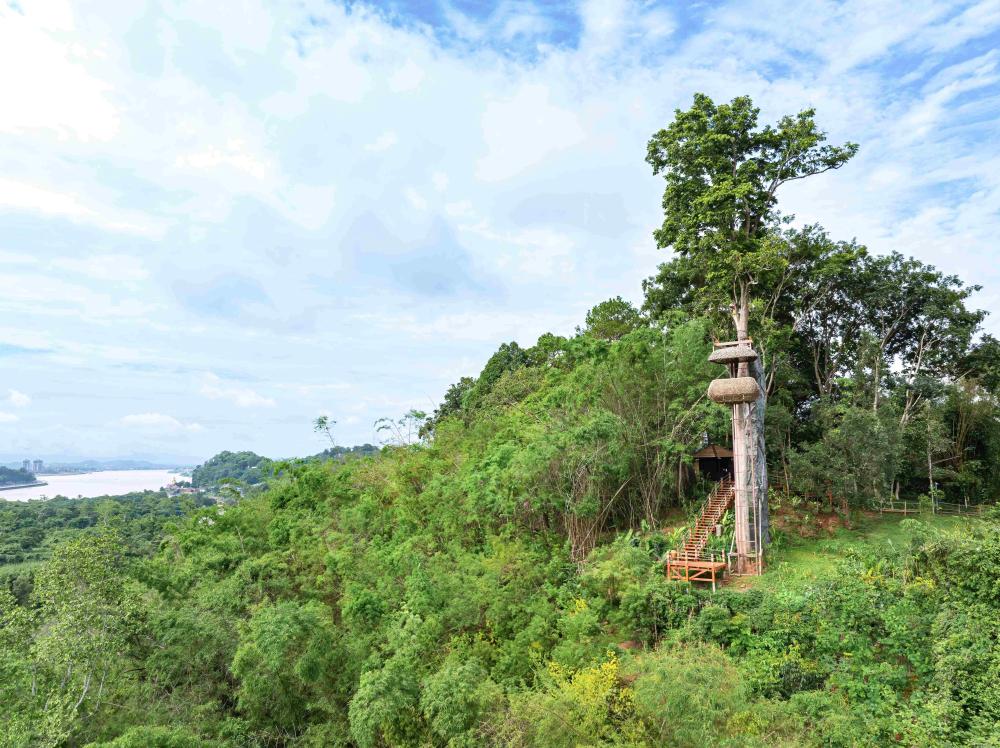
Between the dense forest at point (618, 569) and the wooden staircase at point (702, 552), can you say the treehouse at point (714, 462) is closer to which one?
the dense forest at point (618, 569)

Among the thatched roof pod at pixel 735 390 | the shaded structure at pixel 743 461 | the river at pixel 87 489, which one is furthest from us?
the river at pixel 87 489

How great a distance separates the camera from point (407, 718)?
28.8ft

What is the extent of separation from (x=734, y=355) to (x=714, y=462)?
25.0 feet

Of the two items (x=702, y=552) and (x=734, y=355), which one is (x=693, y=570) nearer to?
(x=702, y=552)

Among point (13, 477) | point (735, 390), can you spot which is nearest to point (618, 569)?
point (735, 390)

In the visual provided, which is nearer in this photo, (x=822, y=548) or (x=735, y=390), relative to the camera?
(x=735, y=390)

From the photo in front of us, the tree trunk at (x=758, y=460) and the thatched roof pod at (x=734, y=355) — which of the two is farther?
the thatched roof pod at (x=734, y=355)

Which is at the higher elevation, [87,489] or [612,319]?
[612,319]

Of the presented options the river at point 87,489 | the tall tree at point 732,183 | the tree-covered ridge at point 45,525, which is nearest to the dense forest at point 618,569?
the tall tree at point 732,183

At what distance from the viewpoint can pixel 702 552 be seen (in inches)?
468

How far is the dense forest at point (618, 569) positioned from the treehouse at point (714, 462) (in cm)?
74

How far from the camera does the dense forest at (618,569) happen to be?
7.29m

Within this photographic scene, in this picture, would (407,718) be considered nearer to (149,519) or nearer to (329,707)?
(329,707)

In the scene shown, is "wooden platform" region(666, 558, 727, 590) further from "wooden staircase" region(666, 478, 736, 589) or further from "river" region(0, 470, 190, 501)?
"river" region(0, 470, 190, 501)
